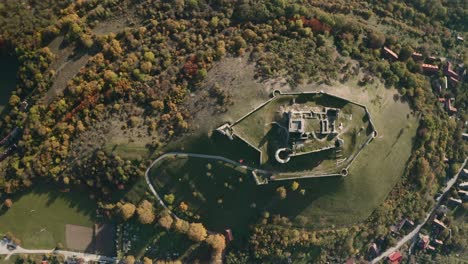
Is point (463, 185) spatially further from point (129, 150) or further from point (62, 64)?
point (62, 64)

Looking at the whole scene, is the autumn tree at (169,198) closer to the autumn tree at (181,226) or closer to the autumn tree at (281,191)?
the autumn tree at (181,226)

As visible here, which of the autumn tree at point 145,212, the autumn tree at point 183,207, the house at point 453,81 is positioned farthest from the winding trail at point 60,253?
the house at point 453,81

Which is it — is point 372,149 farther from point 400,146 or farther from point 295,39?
point 295,39

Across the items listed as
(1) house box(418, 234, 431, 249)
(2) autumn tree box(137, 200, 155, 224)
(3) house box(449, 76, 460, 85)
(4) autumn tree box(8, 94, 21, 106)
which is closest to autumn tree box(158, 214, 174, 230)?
(2) autumn tree box(137, 200, 155, 224)

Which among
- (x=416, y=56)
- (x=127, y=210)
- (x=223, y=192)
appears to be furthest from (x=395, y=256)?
(x=127, y=210)

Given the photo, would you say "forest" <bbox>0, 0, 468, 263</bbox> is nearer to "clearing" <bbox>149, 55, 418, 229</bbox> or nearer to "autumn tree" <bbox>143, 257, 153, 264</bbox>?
"clearing" <bbox>149, 55, 418, 229</bbox>

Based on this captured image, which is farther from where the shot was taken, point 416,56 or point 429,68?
point 429,68
